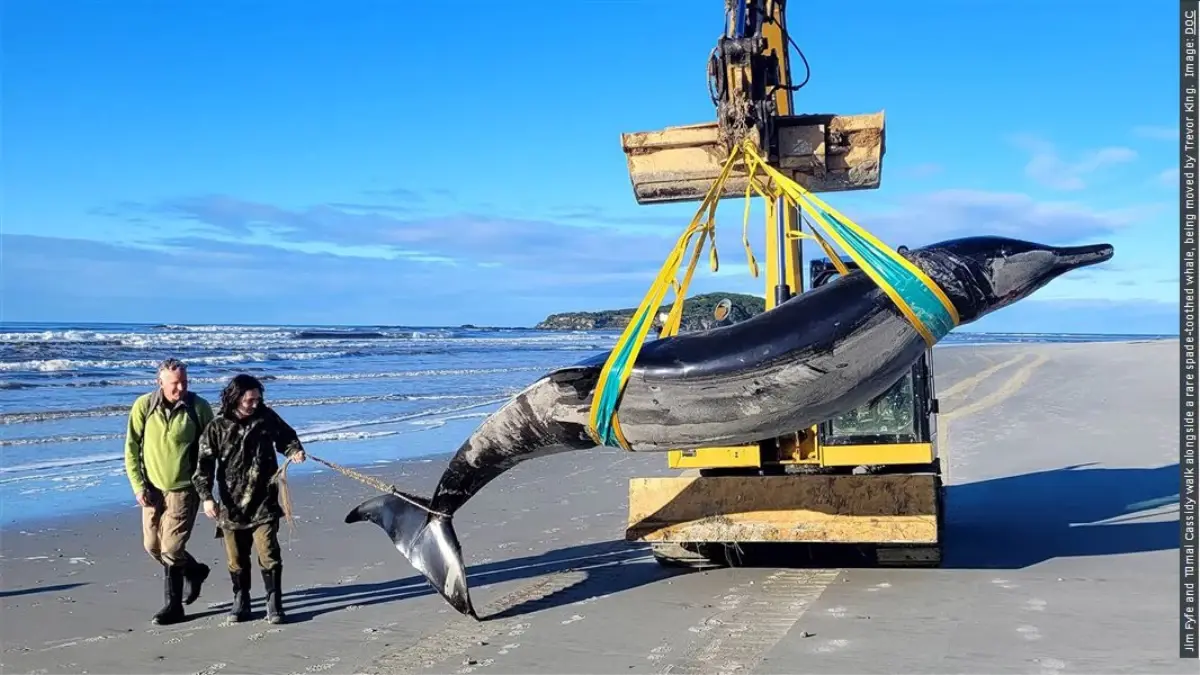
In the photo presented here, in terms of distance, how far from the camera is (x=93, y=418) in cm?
1939

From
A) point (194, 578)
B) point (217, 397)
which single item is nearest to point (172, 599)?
point (194, 578)

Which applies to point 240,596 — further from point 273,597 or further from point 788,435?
point 788,435

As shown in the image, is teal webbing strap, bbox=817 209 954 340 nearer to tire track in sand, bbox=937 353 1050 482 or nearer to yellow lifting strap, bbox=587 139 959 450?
yellow lifting strap, bbox=587 139 959 450

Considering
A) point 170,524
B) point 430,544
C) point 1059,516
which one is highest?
point 170,524

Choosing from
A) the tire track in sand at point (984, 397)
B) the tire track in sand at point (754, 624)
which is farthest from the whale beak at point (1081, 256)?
the tire track in sand at point (984, 397)

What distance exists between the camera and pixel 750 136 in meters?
6.79

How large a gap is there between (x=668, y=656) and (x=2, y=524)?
740 cm

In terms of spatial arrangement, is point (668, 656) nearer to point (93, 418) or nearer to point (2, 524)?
point (2, 524)

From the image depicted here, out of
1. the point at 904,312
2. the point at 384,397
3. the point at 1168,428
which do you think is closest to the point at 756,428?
the point at 904,312

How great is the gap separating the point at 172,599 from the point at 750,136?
4724 millimetres

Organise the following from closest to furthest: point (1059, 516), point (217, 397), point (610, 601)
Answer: point (610, 601) → point (1059, 516) → point (217, 397)

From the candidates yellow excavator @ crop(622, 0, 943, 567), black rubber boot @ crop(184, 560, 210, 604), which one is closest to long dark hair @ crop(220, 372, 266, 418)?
black rubber boot @ crop(184, 560, 210, 604)

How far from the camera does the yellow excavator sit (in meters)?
7.03

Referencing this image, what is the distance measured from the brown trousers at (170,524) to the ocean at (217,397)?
13.8 ft
